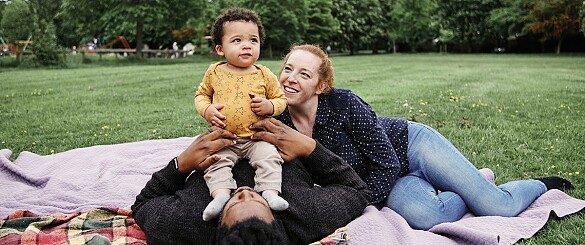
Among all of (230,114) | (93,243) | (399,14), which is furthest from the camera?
(399,14)

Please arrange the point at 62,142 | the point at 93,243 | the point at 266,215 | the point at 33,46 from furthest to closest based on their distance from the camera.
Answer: the point at 33,46
the point at 62,142
the point at 93,243
the point at 266,215

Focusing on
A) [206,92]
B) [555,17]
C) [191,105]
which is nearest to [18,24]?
[191,105]

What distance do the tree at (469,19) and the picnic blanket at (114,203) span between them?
49061 mm

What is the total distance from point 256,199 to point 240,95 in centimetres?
91

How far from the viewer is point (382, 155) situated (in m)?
3.87

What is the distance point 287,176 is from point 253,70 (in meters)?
0.74

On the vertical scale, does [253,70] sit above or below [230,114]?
above

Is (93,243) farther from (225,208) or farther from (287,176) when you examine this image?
(287,176)

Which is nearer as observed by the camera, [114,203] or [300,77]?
[300,77]

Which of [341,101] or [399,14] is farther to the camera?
[399,14]

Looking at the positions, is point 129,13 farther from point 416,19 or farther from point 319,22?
point 416,19

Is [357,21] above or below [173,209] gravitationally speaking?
above

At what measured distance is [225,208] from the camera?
107 inches

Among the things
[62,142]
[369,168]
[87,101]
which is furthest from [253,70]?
[87,101]
